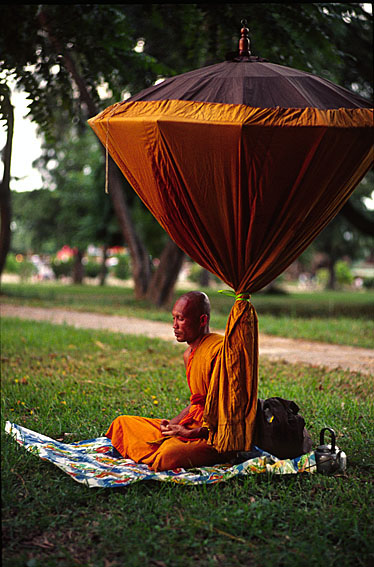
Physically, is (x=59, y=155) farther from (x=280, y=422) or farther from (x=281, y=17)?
(x=280, y=422)

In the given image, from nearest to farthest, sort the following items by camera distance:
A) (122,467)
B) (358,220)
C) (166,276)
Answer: (122,467), (166,276), (358,220)

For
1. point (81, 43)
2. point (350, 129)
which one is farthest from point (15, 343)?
point (350, 129)

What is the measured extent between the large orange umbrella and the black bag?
117 mm

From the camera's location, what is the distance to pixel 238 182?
4074mm

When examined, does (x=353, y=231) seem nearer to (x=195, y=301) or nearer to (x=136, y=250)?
(x=136, y=250)

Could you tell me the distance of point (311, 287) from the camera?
130 ft

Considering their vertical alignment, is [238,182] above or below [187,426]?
above

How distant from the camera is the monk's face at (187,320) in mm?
4488

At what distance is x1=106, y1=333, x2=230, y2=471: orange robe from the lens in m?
4.30

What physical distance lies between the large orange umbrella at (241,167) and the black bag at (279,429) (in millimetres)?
117

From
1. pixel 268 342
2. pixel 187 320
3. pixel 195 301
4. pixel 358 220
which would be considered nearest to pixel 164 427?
pixel 187 320

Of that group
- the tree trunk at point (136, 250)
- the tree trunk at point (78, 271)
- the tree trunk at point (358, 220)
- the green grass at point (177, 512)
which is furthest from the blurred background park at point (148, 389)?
the tree trunk at point (78, 271)

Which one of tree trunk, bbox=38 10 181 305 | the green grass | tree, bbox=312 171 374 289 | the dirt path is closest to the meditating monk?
the green grass

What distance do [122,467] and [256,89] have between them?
2.70 meters
